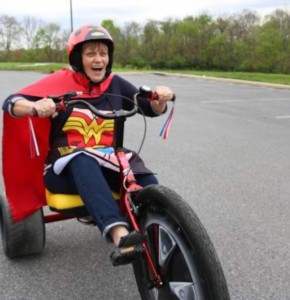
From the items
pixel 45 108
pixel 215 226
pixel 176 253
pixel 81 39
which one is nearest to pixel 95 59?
pixel 81 39

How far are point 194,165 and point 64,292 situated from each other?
3.14 metres

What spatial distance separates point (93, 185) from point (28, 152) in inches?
26.5

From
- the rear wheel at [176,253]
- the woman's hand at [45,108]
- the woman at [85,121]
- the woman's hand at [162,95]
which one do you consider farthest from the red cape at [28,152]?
the rear wheel at [176,253]

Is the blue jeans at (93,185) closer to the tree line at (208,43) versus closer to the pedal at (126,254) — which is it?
the pedal at (126,254)

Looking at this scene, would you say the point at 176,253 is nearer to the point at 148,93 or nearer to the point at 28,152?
the point at 148,93

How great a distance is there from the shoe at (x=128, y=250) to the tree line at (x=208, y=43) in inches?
1733

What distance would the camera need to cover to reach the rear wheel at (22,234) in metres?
2.94

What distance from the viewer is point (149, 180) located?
8.95 feet

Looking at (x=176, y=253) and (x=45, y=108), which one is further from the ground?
(x=45, y=108)

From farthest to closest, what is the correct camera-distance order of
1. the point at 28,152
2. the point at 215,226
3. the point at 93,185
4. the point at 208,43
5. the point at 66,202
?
1. the point at 208,43
2. the point at 215,226
3. the point at 28,152
4. the point at 66,202
5. the point at 93,185

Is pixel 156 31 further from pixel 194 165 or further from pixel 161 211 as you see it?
pixel 161 211

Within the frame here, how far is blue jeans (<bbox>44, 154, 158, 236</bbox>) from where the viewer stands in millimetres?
2312

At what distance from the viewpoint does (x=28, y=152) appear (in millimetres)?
2873

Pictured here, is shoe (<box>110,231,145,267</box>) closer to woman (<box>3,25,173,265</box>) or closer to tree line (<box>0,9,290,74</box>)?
woman (<box>3,25,173,265</box>)
